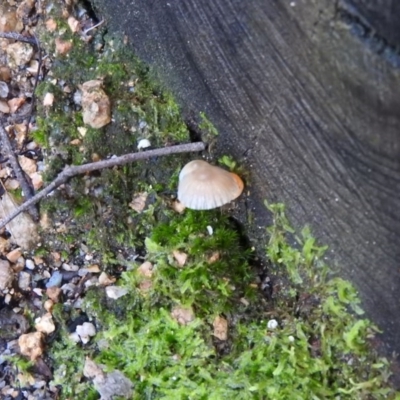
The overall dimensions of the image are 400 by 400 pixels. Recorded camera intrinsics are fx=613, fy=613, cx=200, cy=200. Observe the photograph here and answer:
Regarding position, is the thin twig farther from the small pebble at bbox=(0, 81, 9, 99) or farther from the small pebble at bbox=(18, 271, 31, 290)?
the small pebble at bbox=(18, 271, 31, 290)

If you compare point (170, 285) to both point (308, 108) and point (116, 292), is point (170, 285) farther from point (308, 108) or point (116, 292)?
point (308, 108)

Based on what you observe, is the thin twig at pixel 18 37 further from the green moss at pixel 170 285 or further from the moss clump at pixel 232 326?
the moss clump at pixel 232 326

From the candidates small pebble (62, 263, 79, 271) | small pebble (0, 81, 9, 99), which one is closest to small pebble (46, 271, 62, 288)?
small pebble (62, 263, 79, 271)

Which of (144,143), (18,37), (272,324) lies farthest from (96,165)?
(272,324)

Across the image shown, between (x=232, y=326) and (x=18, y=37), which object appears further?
(x=18, y=37)

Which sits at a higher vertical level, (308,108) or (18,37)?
(308,108)

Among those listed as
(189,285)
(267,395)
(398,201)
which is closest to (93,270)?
(189,285)

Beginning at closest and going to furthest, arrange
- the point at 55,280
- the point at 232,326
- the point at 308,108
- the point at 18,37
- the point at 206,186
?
the point at 308,108, the point at 206,186, the point at 232,326, the point at 55,280, the point at 18,37
